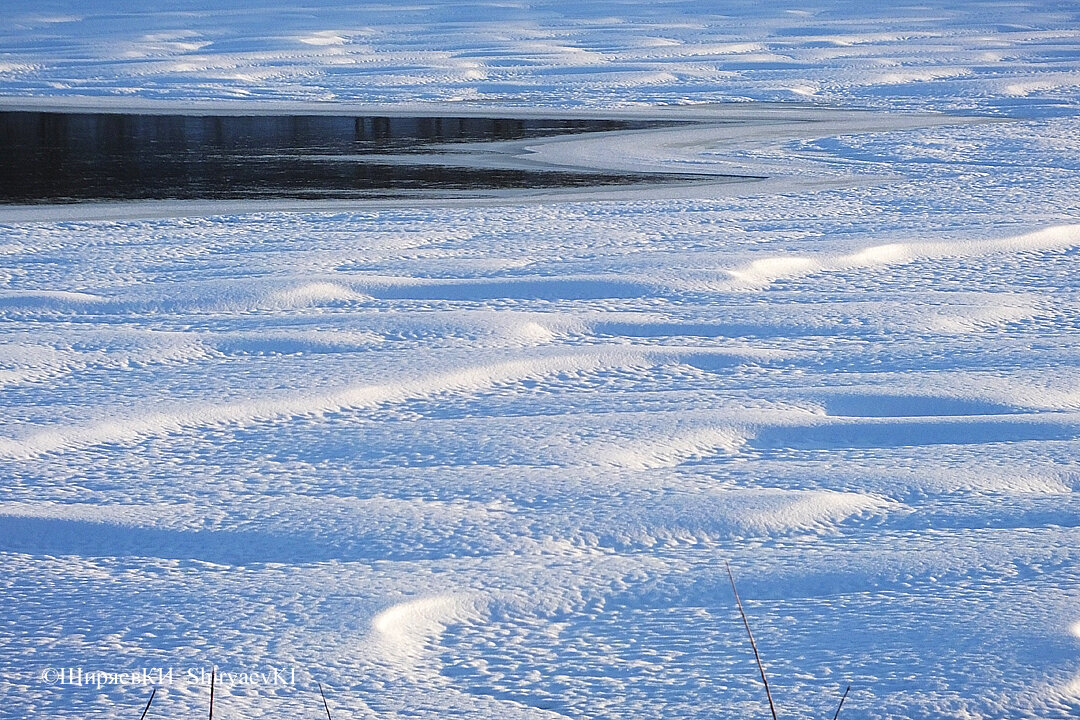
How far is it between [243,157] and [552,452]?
214 inches

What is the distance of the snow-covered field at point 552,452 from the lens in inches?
79.7

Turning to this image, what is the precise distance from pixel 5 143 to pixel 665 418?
6.58 meters

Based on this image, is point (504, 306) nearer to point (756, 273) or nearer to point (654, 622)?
point (756, 273)

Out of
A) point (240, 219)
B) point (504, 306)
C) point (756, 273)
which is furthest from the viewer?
point (240, 219)

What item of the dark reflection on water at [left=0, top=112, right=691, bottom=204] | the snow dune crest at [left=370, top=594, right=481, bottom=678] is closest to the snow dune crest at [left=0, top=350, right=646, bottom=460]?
the snow dune crest at [left=370, top=594, right=481, bottom=678]

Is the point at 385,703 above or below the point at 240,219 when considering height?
below

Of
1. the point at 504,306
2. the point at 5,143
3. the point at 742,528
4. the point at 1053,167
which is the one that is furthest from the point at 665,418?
the point at 5,143

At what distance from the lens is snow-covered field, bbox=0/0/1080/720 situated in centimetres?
202

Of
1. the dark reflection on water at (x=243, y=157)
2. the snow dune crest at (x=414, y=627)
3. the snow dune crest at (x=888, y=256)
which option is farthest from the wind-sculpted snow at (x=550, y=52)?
the snow dune crest at (x=414, y=627)

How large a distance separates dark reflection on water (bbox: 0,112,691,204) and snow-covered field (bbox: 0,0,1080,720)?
23.8 inches

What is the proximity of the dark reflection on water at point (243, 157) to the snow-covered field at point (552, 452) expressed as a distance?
604mm

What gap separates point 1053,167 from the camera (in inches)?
275

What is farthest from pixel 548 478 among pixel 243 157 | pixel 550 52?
pixel 550 52

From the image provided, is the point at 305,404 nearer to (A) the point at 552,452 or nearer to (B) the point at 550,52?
(A) the point at 552,452
